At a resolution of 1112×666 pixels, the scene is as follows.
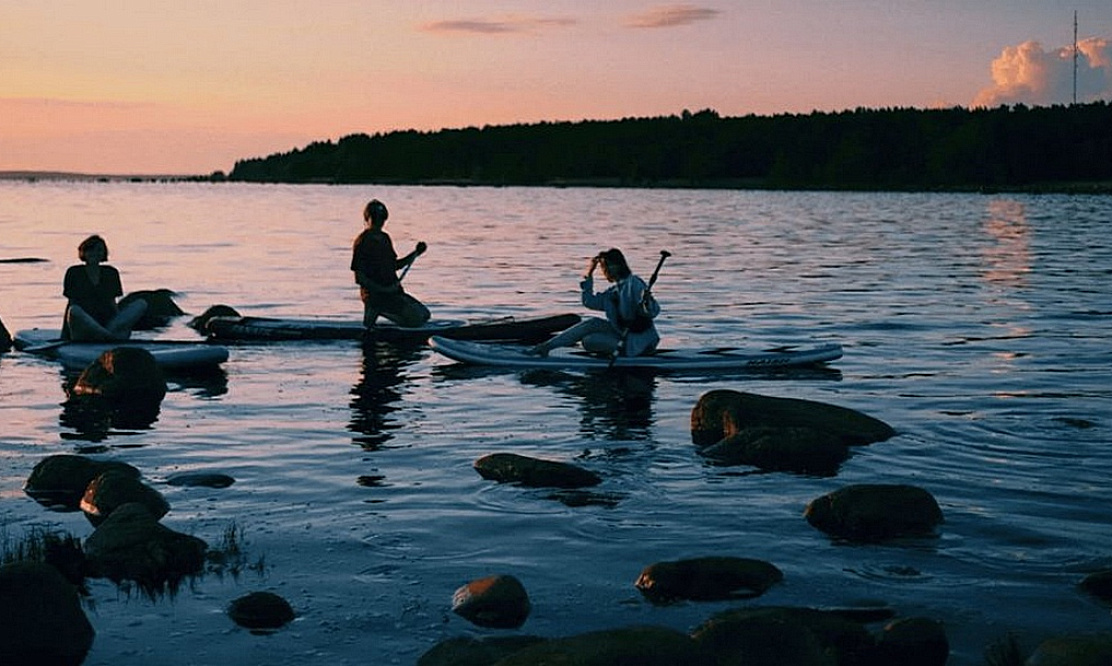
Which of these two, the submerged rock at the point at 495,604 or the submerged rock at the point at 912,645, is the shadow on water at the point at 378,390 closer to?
the submerged rock at the point at 495,604

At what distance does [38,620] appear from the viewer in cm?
750

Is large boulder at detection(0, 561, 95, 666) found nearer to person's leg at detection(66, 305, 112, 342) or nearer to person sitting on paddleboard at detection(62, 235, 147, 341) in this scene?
person sitting on paddleboard at detection(62, 235, 147, 341)

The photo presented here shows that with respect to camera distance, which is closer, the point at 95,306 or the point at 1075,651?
the point at 1075,651

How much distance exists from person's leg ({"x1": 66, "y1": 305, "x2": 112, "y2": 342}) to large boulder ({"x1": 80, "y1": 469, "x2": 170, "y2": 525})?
8939 millimetres

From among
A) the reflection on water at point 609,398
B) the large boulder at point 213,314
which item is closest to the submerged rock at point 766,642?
the reflection on water at point 609,398

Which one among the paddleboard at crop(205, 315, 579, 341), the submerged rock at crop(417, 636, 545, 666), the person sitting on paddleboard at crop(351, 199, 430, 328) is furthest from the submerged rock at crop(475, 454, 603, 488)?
the paddleboard at crop(205, 315, 579, 341)

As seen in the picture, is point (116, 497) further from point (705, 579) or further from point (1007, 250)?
point (1007, 250)

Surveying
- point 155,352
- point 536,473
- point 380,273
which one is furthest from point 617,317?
point 536,473

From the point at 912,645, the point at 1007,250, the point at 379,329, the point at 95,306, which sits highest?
the point at 95,306

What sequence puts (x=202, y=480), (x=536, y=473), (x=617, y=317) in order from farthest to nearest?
1. (x=617, y=317)
2. (x=202, y=480)
3. (x=536, y=473)

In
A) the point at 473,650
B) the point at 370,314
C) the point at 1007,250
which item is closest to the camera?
the point at 473,650

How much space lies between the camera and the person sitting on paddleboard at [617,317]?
1669 cm

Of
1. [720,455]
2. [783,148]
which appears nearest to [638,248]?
[720,455]

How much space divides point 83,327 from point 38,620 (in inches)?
480
